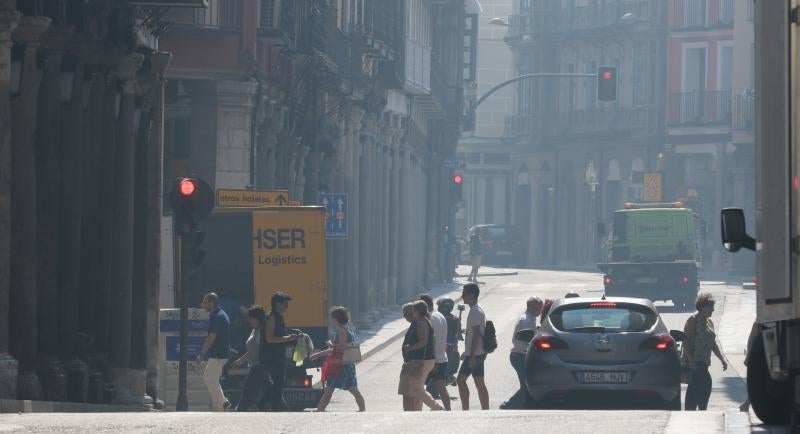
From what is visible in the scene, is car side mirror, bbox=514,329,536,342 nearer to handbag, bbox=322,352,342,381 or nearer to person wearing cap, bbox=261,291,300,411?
person wearing cap, bbox=261,291,300,411

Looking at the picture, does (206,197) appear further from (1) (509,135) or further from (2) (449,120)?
(1) (509,135)

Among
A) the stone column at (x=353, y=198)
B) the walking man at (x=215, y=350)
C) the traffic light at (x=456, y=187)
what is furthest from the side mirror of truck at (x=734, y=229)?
the traffic light at (x=456, y=187)

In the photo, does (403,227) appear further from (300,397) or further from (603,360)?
(603,360)

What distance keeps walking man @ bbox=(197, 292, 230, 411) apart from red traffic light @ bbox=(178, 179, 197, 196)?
1.12 m

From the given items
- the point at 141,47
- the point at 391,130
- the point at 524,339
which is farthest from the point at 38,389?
the point at 391,130

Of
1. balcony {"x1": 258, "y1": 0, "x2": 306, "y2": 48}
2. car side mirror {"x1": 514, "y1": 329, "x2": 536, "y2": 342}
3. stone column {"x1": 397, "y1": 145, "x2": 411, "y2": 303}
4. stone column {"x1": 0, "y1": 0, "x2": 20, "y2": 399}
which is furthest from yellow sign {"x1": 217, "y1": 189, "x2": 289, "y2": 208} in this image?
stone column {"x1": 397, "y1": 145, "x2": 411, "y2": 303}

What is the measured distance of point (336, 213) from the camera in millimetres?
38281

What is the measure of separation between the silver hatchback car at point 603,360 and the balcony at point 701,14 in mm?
63922

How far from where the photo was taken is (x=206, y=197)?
78.9 ft

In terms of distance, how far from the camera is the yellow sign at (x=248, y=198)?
2995 centimetres

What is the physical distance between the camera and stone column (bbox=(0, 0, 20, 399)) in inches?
761

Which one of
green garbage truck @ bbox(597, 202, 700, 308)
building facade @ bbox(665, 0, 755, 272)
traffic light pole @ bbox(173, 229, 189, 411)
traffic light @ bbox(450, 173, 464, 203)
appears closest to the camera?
traffic light pole @ bbox(173, 229, 189, 411)

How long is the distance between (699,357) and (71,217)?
6.64 metres

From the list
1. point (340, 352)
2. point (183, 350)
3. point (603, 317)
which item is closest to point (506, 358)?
point (340, 352)
